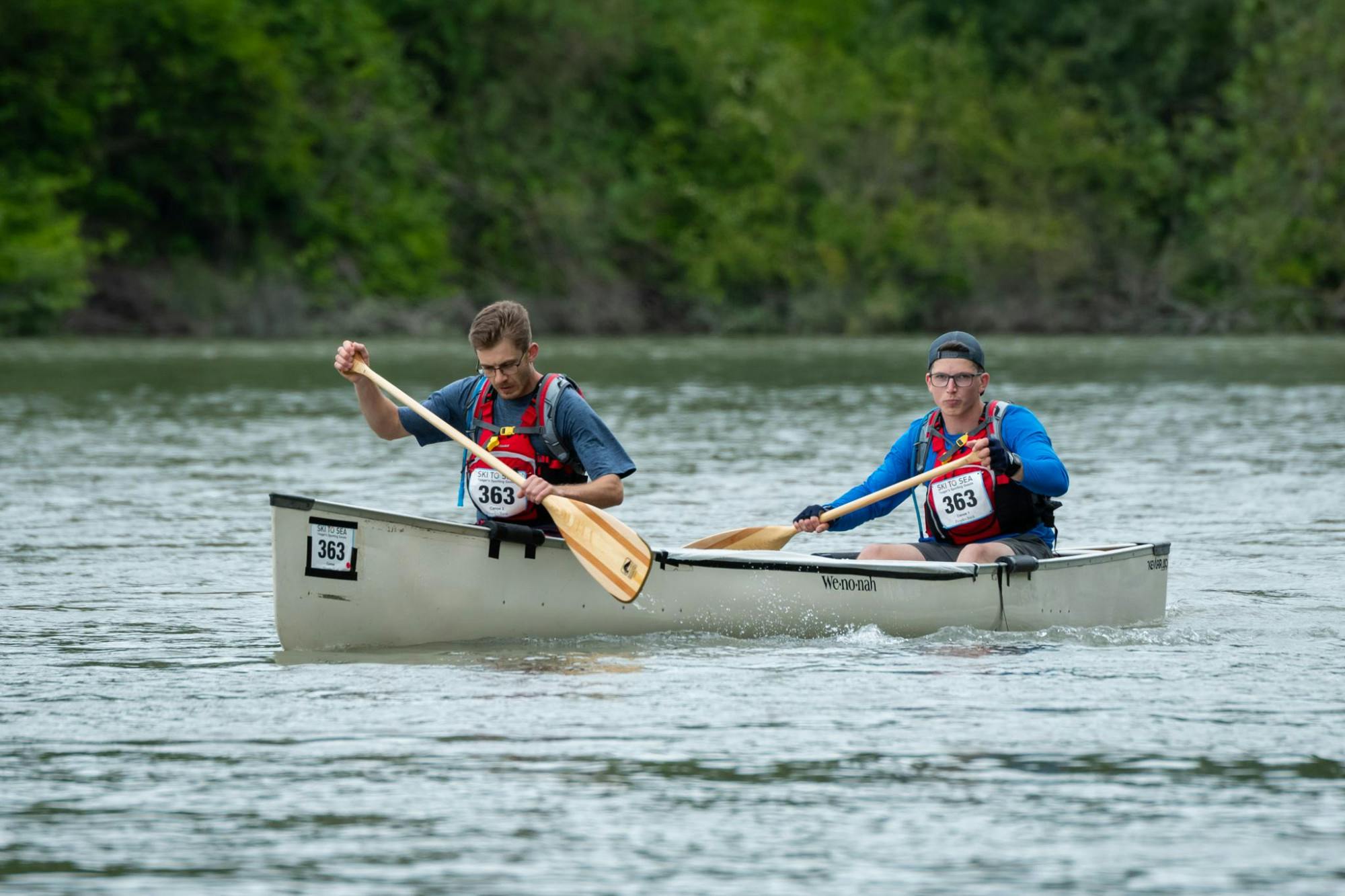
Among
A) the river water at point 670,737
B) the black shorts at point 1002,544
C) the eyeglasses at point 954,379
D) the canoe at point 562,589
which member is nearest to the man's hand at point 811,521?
the canoe at point 562,589

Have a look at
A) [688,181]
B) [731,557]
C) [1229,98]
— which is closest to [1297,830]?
[731,557]

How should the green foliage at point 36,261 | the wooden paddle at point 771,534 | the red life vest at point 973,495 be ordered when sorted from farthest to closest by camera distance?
the green foliage at point 36,261, the wooden paddle at point 771,534, the red life vest at point 973,495

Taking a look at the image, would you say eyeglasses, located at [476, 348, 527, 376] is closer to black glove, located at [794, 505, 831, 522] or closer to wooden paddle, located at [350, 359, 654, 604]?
wooden paddle, located at [350, 359, 654, 604]

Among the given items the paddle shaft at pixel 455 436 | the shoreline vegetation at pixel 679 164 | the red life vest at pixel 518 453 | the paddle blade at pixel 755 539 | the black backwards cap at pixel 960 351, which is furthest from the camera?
the shoreline vegetation at pixel 679 164

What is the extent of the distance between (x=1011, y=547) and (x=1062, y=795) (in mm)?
3046

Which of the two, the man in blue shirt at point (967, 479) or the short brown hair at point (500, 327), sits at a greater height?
the short brown hair at point (500, 327)

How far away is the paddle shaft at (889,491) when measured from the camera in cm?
876

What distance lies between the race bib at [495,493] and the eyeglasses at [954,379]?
1.72 metres

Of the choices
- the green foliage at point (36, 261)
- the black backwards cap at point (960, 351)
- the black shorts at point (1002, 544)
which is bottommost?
the black shorts at point (1002, 544)

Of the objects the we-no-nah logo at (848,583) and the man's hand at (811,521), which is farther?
the man's hand at (811,521)

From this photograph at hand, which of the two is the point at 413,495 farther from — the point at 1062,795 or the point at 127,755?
the point at 1062,795

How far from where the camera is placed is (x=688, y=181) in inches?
2411

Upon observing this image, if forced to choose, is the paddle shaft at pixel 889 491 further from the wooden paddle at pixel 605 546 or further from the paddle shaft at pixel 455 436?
the paddle shaft at pixel 455 436

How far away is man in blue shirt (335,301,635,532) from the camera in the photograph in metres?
8.30
